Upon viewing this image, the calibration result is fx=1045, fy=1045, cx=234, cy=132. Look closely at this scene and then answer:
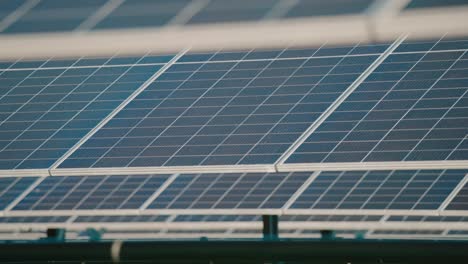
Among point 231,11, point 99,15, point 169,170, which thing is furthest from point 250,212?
point 99,15

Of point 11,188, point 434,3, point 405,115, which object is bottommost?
point 11,188

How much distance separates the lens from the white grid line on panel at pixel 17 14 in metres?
18.5

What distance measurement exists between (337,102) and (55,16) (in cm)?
692

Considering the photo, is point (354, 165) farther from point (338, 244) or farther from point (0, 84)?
point (0, 84)

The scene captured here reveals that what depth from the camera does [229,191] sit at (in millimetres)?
13734

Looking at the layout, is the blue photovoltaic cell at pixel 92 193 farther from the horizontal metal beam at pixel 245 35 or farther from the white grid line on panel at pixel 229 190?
the horizontal metal beam at pixel 245 35

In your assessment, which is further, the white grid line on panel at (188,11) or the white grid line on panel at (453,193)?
the white grid line on panel at (188,11)

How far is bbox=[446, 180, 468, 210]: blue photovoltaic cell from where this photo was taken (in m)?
12.8

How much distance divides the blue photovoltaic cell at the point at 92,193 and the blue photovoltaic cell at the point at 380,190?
6.98 feet

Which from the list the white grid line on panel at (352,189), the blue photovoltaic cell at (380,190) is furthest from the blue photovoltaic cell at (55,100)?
the white grid line on panel at (352,189)

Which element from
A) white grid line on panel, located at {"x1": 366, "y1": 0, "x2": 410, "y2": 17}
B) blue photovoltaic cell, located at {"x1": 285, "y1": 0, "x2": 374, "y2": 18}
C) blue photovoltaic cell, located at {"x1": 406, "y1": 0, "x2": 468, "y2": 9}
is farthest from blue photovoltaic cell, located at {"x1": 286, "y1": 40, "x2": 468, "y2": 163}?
blue photovoltaic cell, located at {"x1": 285, "y1": 0, "x2": 374, "y2": 18}

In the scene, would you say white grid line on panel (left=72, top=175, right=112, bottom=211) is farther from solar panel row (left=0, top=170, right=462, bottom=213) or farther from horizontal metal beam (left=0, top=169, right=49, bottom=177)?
horizontal metal beam (left=0, top=169, right=49, bottom=177)

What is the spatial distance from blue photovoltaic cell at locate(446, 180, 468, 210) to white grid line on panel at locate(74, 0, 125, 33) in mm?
7353

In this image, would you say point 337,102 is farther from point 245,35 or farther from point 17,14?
point 17,14
